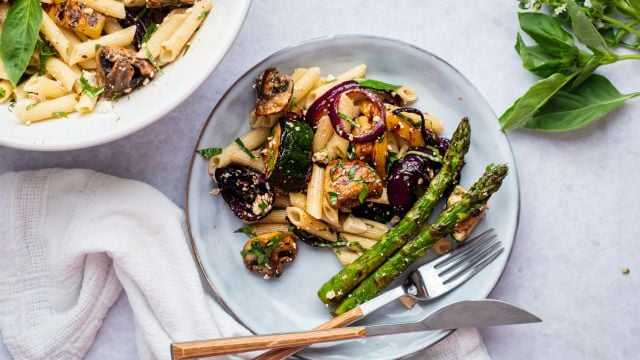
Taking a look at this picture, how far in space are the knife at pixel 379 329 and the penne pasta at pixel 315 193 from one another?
474 mm

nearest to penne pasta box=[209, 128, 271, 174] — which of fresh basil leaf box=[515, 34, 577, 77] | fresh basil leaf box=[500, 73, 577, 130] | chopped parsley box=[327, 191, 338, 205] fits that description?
chopped parsley box=[327, 191, 338, 205]

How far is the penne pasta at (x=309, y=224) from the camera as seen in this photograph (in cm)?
267

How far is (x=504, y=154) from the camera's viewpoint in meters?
2.72

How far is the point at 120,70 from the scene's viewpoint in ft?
7.75

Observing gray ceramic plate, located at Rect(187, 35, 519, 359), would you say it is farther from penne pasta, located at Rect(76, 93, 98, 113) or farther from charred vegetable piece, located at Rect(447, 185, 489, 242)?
penne pasta, located at Rect(76, 93, 98, 113)

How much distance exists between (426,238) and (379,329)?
0.41 m

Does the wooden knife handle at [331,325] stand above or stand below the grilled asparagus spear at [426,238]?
below

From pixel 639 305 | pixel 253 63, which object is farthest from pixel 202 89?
pixel 639 305

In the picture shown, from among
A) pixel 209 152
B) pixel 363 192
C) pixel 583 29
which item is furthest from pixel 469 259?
pixel 209 152

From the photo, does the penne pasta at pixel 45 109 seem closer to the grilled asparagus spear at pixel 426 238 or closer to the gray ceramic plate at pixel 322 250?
the gray ceramic plate at pixel 322 250

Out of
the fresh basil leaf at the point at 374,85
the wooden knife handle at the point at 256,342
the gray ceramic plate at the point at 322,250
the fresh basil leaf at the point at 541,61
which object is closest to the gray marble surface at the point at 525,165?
the fresh basil leaf at the point at 541,61

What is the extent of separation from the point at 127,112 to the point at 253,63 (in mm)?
721

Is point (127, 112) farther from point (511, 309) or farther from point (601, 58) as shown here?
point (601, 58)

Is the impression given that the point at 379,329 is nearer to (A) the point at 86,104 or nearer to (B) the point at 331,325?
(B) the point at 331,325
